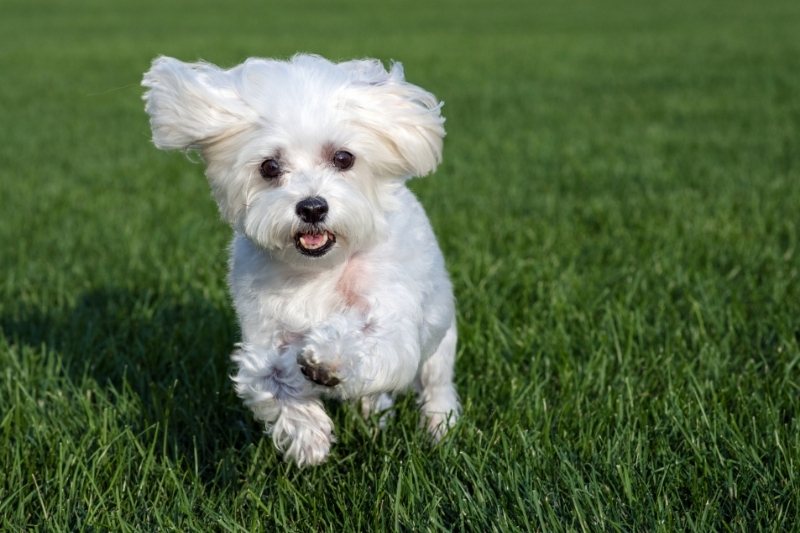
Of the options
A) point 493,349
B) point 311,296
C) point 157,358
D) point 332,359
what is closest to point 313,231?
point 311,296

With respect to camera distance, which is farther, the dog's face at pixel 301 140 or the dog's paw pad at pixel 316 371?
the dog's face at pixel 301 140

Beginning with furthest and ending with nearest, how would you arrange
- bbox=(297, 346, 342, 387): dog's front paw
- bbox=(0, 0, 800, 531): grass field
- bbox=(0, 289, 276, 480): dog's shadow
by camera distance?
bbox=(0, 289, 276, 480): dog's shadow → bbox=(0, 0, 800, 531): grass field → bbox=(297, 346, 342, 387): dog's front paw

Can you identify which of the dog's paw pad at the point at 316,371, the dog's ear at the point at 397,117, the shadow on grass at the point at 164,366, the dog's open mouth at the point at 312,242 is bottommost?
the shadow on grass at the point at 164,366

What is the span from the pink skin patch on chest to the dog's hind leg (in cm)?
62

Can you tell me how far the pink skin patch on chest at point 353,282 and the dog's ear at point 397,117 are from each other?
38cm

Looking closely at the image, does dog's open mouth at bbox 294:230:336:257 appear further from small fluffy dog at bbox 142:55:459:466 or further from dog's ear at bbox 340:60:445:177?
dog's ear at bbox 340:60:445:177

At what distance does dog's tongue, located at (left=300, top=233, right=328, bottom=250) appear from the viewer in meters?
3.43

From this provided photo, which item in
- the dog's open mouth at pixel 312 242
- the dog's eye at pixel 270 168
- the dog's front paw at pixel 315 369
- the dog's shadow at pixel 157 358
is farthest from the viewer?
the dog's shadow at pixel 157 358

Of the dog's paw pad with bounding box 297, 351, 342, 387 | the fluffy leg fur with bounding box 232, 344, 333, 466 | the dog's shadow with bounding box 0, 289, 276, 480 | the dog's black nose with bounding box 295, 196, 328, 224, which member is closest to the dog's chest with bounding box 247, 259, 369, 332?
the fluffy leg fur with bounding box 232, 344, 333, 466

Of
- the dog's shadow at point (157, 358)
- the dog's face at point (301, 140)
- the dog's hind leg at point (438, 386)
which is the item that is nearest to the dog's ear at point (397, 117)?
the dog's face at point (301, 140)

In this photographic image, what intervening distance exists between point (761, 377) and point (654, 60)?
18.4 meters

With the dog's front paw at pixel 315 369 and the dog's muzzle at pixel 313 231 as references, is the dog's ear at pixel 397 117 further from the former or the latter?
the dog's front paw at pixel 315 369

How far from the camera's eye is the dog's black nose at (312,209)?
3.37 meters

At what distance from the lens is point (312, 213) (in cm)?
338
